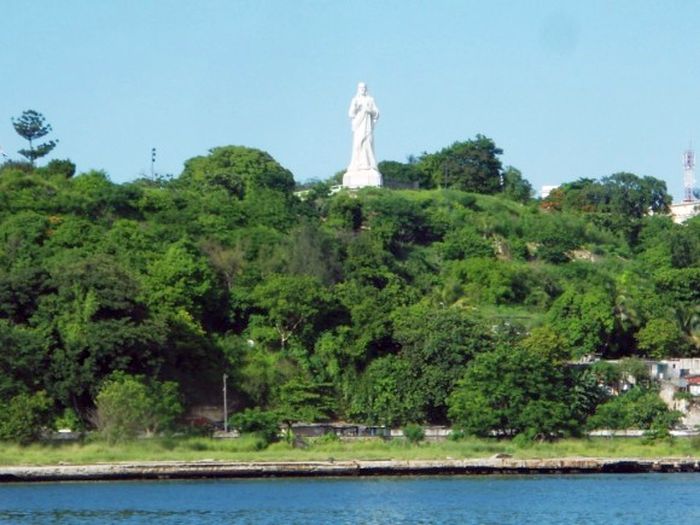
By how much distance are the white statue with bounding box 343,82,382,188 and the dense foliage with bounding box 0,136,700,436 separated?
1729 mm

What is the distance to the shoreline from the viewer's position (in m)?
49.2

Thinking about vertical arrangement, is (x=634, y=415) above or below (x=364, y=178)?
below

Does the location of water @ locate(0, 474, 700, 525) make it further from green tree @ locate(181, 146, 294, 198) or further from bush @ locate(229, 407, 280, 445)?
green tree @ locate(181, 146, 294, 198)

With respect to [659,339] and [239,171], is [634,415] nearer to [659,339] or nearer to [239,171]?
[659,339]

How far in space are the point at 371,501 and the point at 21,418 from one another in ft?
39.2

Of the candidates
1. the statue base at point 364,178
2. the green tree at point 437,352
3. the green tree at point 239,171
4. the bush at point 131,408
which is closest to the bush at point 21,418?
the bush at point 131,408

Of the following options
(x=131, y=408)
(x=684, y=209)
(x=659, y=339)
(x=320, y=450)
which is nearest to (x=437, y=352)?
(x=320, y=450)

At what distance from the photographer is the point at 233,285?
208 feet

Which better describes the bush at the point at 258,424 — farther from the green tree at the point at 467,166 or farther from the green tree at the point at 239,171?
the green tree at the point at 467,166

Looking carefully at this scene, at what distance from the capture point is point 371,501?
144ft

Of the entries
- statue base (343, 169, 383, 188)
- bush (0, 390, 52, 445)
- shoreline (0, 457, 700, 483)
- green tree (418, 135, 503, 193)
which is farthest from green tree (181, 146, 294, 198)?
shoreline (0, 457, 700, 483)

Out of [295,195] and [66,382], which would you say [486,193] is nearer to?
[295,195]

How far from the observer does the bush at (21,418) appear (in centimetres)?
5109

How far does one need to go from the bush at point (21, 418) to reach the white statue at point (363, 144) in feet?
98.8
